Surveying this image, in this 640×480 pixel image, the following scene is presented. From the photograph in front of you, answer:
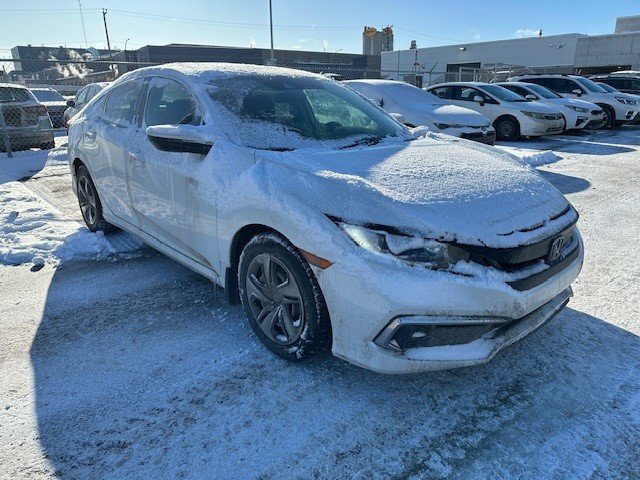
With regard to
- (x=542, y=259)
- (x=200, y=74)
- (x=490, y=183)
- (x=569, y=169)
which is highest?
(x=200, y=74)

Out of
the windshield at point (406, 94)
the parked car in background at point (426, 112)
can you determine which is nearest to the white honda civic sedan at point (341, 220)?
the parked car in background at point (426, 112)

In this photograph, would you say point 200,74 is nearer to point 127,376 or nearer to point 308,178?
point 308,178

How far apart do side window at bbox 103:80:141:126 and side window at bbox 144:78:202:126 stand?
25 centimetres

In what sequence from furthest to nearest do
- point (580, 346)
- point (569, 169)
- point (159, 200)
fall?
point (569, 169), point (159, 200), point (580, 346)

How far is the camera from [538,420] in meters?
2.20

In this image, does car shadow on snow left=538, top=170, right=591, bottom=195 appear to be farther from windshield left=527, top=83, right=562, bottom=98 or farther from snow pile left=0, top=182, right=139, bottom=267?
windshield left=527, top=83, right=562, bottom=98

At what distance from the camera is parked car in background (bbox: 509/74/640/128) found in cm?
1505

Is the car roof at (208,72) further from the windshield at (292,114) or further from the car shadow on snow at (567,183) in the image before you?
the car shadow on snow at (567,183)

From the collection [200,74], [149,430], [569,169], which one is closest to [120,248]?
[200,74]

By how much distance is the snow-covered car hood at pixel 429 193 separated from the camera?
7.10 ft

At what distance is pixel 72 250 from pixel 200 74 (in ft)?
7.41

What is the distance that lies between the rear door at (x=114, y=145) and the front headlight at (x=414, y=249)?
2429 mm

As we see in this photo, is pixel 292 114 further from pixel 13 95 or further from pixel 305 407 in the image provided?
pixel 13 95

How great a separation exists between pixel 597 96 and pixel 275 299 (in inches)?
652
